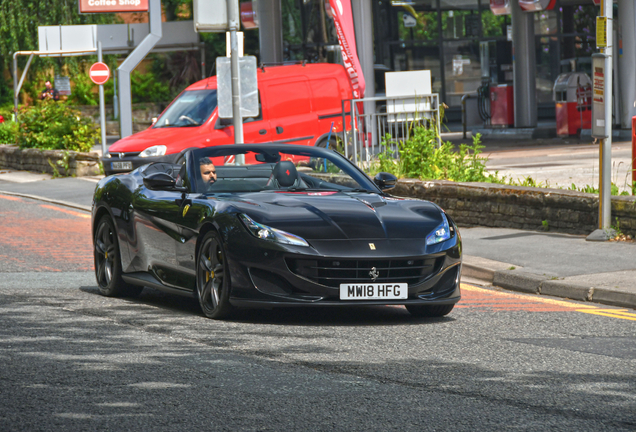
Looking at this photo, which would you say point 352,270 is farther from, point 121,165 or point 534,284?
point 121,165

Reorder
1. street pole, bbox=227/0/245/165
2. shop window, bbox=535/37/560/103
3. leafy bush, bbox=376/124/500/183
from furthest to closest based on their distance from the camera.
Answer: shop window, bbox=535/37/560/103 → leafy bush, bbox=376/124/500/183 → street pole, bbox=227/0/245/165

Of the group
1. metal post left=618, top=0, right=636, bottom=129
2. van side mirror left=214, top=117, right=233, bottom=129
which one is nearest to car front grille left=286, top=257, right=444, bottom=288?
van side mirror left=214, top=117, right=233, bottom=129

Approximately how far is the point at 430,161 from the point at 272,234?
323 inches

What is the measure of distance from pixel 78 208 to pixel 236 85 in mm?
6093

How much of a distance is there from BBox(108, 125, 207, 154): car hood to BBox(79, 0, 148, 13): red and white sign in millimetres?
10635

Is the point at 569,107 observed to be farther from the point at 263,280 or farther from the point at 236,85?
the point at 263,280

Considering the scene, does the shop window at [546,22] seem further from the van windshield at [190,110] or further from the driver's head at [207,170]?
the driver's head at [207,170]

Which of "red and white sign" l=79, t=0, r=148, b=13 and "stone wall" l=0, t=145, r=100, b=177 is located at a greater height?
"red and white sign" l=79, t=0, r=148, b=13

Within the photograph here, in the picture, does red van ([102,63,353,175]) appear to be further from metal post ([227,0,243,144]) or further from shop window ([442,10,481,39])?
shop window ([442,10,481,39])

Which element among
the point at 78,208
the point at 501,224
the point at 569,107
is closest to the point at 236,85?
the point at 501,224

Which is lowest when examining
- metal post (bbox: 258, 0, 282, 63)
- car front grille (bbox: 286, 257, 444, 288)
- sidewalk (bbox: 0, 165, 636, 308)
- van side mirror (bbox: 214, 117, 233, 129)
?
sidewalk (bbox: 0, 165, 636, 308)

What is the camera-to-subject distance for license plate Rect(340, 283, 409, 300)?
7266 millimetres

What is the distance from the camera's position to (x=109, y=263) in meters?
9.38

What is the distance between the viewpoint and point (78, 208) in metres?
18.6
